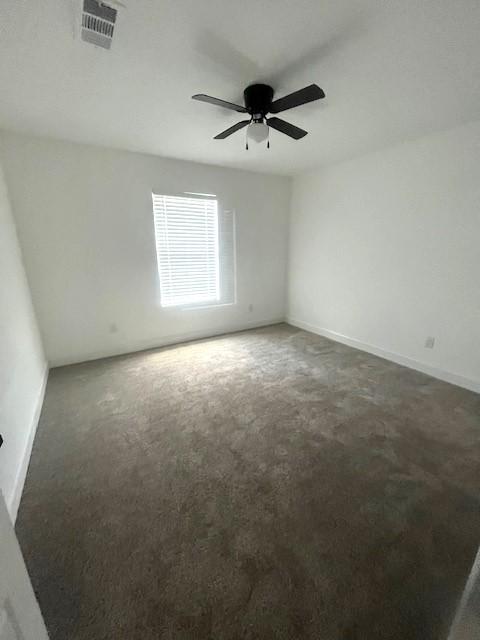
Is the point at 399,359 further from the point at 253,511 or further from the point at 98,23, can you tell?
the point at 98,23

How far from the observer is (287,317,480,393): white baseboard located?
264 centimetres

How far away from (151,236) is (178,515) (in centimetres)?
303

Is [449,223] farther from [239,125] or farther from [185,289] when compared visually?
[185,289]

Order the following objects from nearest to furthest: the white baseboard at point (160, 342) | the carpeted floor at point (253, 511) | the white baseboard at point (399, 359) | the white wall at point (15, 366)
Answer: the carpeted floor at point (253, 511)
the white wall at point (15, 366)
the white baseboard at point (399, 359)
the white baseboard at point (160, 342)

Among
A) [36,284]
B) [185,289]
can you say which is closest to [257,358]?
[185,289]

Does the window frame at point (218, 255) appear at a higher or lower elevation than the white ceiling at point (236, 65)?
lower

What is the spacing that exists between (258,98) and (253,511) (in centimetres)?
263

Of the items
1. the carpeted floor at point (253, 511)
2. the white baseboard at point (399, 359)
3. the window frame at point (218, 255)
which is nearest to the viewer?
the carpeted floor at point (253, 511)

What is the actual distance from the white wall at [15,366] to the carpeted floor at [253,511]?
0.42ft

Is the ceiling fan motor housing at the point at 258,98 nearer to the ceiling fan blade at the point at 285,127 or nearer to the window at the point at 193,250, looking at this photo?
the ceiling fan blade at the point at 285,127

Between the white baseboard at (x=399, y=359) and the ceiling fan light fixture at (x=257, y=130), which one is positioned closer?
the ceiling fan light fixture at (x=257, y=130)

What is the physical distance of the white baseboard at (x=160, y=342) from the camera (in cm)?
323

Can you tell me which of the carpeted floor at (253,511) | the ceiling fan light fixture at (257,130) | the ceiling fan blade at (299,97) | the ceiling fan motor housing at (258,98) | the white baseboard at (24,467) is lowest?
the carpeted floor at (253,511)

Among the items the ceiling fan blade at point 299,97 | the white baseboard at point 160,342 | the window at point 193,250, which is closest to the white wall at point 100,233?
the white baseboard at point 160,342
